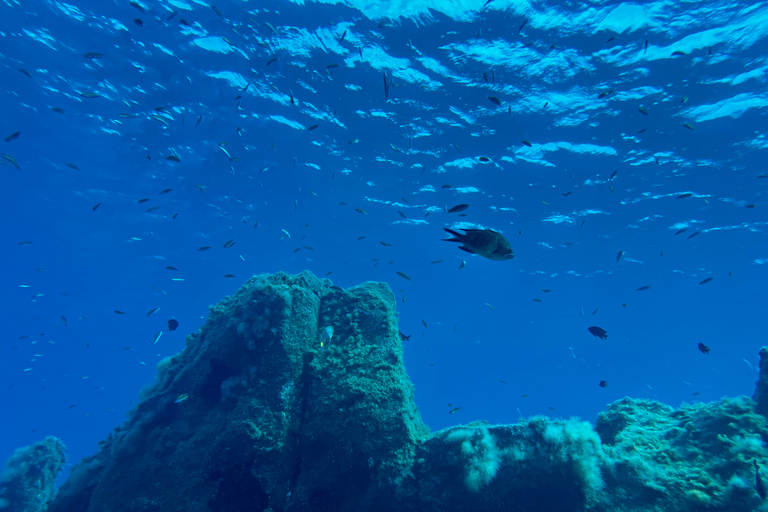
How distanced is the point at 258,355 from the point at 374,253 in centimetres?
2561

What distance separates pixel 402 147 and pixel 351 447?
15.9 meters

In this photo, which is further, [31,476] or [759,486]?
[31,476]

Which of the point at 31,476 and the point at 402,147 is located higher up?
the point at 402,147

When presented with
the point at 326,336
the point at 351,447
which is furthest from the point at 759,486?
the point at 326,336

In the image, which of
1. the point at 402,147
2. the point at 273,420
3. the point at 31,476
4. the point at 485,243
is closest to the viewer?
the point at 485,243

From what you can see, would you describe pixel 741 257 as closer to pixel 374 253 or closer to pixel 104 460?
pixel 374 253

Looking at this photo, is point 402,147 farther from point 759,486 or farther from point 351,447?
point 759,486

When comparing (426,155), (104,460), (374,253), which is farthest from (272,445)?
(374,253)

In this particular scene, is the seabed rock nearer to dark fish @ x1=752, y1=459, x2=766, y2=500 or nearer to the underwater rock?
dark fish @ x1=752, y1=459, x2=766, y2=500

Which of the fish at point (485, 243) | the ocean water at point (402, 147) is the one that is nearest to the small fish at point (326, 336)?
the fish at point (485, 243)

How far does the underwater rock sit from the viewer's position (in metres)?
9.91

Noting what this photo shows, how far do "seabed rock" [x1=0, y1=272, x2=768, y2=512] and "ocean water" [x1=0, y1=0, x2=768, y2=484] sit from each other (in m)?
2.56

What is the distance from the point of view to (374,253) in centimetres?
3159

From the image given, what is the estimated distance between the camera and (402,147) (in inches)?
723
